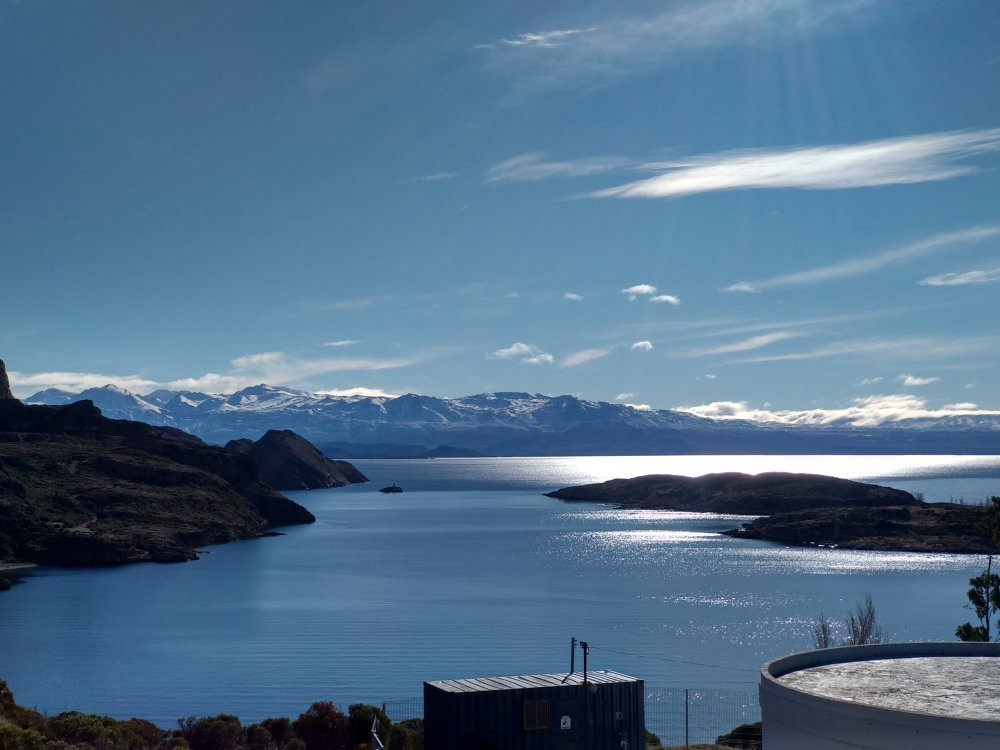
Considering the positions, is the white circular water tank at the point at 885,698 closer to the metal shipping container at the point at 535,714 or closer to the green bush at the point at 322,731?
the metal shipping container at the point at 535,714

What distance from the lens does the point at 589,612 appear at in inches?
3014

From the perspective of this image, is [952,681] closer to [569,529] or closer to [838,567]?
[838,567]

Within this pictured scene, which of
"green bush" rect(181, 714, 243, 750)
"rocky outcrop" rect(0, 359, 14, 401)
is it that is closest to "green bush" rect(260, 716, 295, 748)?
"green bush" rect(181, 714, 243, 750)

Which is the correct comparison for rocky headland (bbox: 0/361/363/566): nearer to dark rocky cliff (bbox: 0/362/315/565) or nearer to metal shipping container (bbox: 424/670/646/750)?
dark rocky cliff (bbox: 0/362/315/565)

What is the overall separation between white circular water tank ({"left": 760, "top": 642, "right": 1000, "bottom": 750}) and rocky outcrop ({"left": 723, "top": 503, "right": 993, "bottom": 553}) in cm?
12074

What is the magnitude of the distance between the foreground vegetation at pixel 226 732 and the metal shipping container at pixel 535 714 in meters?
5.27

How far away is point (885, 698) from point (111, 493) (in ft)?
451

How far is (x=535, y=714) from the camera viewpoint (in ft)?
77.8

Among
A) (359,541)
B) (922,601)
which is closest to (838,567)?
(922,601)

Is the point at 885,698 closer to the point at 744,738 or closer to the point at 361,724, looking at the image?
the point at 361,724

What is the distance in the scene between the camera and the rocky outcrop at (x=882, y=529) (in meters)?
132

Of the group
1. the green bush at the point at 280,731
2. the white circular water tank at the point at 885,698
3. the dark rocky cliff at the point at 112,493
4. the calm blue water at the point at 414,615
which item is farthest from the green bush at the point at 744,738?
the dark rocky cliff at the point at 112,493

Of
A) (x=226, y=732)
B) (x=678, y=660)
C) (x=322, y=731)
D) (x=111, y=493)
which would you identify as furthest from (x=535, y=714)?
(x=111, y=493)

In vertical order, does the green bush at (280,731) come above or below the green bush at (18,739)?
below
